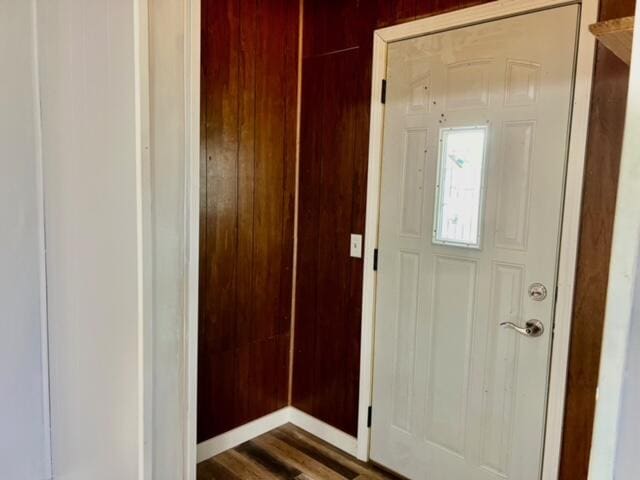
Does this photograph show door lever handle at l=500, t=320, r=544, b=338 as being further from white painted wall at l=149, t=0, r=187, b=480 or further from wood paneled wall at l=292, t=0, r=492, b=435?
white painted wall at l=149, t=0, r=187, b=480

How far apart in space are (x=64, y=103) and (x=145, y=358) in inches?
36.2

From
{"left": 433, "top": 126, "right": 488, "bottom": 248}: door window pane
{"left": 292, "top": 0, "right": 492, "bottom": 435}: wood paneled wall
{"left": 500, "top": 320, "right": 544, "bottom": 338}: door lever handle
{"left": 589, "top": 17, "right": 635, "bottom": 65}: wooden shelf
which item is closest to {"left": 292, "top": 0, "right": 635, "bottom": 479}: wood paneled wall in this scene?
{"left": 292, "top": 0, "right": 492, "bottom": 435}: wood paneled wall

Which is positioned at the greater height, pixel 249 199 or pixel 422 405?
pixel 249 199

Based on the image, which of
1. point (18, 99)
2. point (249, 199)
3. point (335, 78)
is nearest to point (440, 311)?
point (249, 199)

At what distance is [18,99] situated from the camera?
1703 mm

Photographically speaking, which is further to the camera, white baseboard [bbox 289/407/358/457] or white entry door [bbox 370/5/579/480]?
white baseboard [bbox 289/407/358/457]

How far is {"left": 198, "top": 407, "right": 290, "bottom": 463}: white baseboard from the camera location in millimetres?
2373

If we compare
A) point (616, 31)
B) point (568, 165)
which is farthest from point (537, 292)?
point (616, 31)

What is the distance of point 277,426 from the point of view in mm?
2736

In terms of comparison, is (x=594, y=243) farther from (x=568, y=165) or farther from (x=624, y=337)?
(x=624, y=337)

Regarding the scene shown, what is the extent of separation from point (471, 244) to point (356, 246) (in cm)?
65

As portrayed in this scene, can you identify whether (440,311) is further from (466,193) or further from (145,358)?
(145,358)

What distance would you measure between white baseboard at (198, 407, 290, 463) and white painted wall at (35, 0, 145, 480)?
0.77 metres

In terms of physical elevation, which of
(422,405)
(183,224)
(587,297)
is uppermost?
(183,224)
